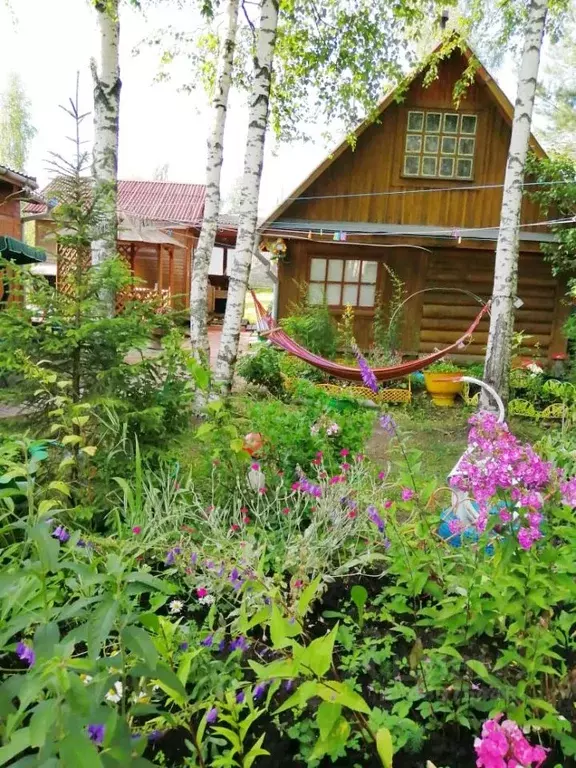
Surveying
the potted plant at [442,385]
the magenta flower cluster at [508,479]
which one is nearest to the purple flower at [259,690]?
the magenta flower cluster at [508,479]

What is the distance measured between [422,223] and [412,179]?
0.62m

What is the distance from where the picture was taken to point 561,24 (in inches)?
244

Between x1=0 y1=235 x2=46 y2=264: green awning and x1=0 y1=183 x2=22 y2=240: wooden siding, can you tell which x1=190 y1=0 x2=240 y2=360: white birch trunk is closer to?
x1=0 y1=235 x2=46 y2=264: green awning

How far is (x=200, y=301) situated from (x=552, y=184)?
15.8ft

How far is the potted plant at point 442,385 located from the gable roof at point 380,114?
2919 mm

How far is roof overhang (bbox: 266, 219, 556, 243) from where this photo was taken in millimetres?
7777

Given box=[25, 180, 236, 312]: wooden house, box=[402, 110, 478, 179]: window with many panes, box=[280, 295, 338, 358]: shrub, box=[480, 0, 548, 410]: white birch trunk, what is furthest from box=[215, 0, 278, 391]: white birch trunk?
box=[25, 180, 236, 312]: wooden house

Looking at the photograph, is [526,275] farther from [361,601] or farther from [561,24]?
[361,601]

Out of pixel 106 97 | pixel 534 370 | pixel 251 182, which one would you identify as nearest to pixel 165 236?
pixel 251 182

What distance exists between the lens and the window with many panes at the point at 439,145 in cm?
815

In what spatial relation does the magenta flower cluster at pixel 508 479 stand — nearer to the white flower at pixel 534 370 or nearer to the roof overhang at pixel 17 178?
the white flower at pixel 534 370

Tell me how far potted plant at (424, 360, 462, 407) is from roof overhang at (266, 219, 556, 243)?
5.88ft

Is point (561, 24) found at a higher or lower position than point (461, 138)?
higher

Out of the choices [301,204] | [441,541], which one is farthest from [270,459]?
[301,204]
